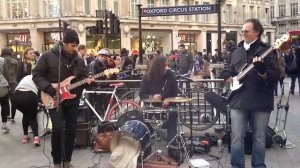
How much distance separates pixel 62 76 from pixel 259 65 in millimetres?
2808

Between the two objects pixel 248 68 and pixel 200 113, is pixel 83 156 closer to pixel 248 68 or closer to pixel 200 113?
pixel 200 113

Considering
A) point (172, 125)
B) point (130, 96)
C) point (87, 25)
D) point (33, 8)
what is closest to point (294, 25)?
point (87, 25)

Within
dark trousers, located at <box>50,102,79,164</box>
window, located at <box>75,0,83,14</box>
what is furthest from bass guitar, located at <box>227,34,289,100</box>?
window, located at <box>75,0,83,14</box>

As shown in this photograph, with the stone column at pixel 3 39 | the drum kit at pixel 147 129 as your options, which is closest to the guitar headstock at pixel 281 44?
the drum kit at pixel 147 129

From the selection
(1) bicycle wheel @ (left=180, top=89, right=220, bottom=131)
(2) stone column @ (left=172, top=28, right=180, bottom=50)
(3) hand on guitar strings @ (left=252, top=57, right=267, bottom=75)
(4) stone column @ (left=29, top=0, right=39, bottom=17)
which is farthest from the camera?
(2) stone column @ (left=172, top=28, right=180, bottom=50)

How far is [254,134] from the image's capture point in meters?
5.39

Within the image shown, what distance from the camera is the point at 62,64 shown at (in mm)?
5996

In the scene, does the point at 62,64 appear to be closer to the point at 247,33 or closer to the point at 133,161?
the point at 133,161

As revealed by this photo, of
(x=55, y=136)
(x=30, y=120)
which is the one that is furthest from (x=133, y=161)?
(x=30, y=120)

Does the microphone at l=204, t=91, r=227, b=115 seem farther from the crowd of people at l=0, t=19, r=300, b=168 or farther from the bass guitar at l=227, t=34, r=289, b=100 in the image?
the bass guitar at l=227, t=34, r=289, b=100

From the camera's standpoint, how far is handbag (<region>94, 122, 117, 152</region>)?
7387mm

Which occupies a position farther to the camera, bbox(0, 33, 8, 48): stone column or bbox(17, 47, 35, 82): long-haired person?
bbox(0, 33, 8, 48): stone column

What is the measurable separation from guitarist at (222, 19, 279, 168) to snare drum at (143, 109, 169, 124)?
4.24 ft

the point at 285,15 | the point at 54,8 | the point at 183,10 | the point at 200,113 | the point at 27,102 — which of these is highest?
the point at 285,15
